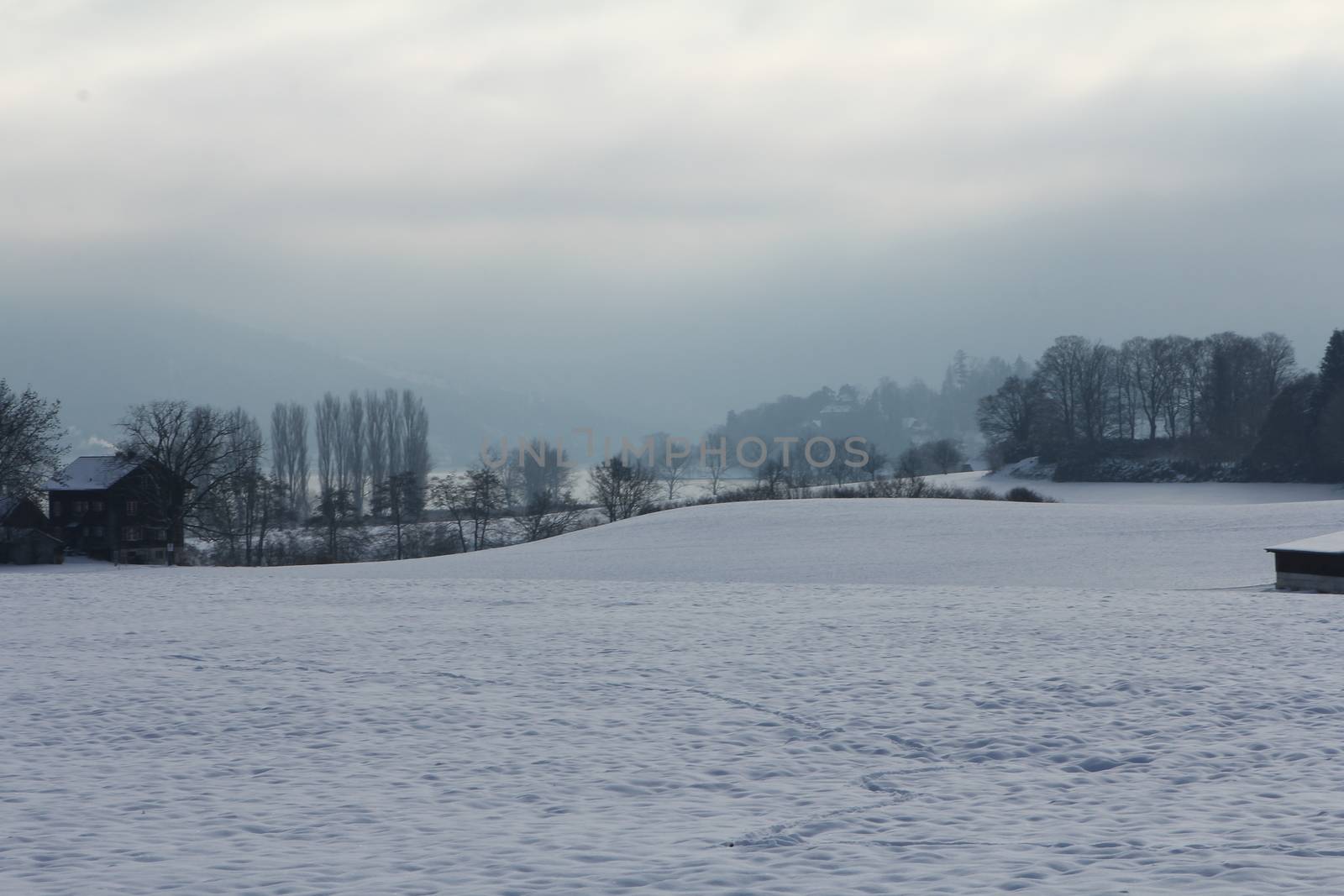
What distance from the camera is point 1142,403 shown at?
367 feet

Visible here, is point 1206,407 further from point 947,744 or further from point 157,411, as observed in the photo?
point 947,744

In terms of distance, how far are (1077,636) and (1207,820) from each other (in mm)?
9929

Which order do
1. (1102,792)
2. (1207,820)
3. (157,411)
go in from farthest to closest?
1. (157,411)
2. (1102,792)
3. (1207,820)

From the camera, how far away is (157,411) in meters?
61.3

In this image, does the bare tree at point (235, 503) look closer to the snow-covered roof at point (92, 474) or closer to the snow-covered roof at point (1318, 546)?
the snow-covered roof at point (92, 474)

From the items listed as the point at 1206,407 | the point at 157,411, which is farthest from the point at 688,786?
the point at 1206,407

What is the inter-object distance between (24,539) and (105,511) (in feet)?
20.4

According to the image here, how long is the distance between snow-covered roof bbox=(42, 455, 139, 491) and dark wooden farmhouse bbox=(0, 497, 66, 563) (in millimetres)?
3239

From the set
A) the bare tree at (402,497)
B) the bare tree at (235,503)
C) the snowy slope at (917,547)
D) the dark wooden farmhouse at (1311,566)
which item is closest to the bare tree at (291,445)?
the bare tree at (235,503)

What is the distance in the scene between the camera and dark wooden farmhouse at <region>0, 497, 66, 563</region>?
5906cm

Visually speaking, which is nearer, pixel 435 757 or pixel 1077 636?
pixel 435 757

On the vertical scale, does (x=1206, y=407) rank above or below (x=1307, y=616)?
above

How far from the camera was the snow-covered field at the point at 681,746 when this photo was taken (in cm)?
773

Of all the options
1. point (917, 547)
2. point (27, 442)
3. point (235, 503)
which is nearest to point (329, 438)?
point (235, 503)
